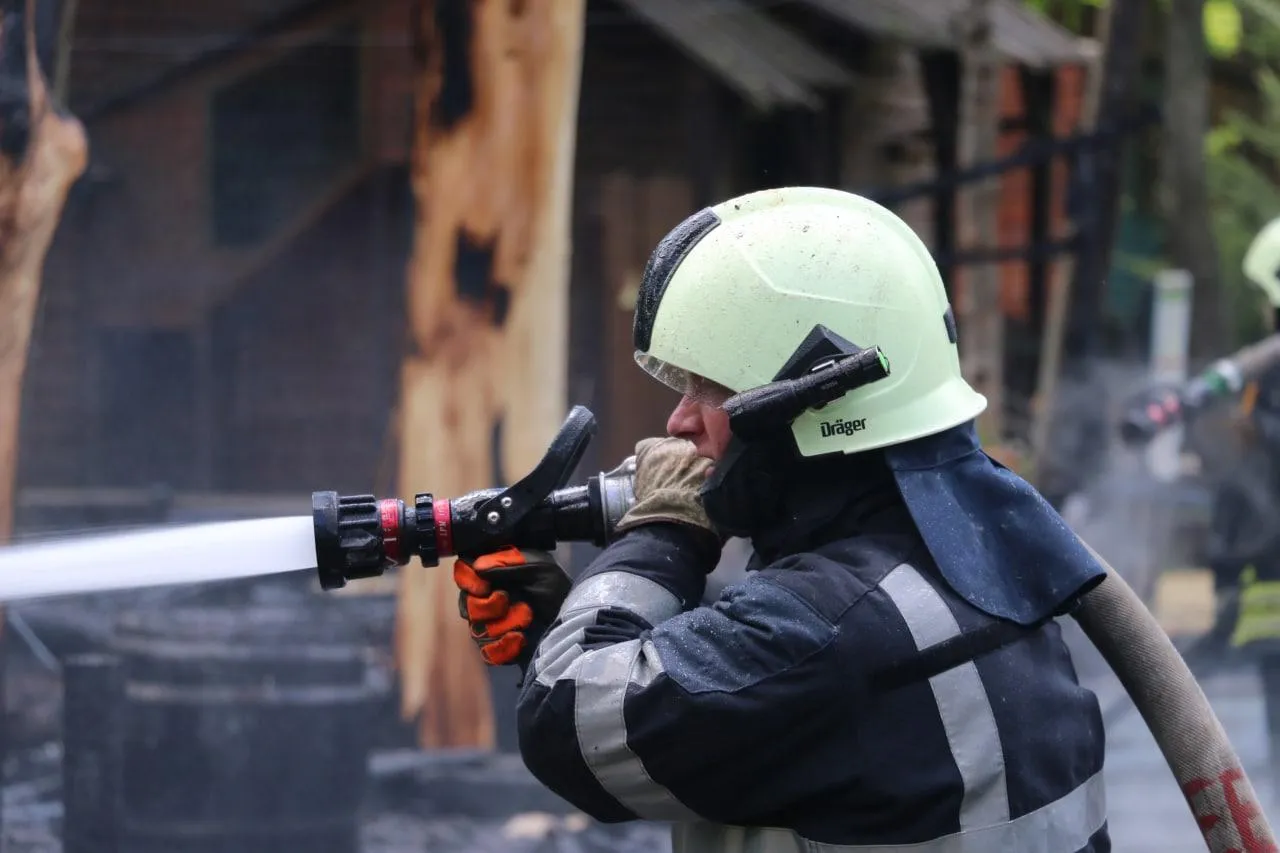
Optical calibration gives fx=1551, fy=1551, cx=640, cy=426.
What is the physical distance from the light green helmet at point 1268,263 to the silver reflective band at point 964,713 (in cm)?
441

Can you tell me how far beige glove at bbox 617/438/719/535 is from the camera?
179cm

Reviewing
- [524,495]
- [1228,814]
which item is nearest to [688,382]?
[524,495]

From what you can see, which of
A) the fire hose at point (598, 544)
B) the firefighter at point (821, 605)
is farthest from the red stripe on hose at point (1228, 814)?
the firefighter at point (821, 605)

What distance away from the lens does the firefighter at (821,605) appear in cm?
154

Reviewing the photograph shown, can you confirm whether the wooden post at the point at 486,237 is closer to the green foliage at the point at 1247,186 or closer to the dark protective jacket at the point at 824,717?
the dark protective jacket at the point at 824,717

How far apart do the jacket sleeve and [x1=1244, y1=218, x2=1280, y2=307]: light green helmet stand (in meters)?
4.50

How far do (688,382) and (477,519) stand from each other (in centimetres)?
32

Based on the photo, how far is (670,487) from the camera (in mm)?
1807

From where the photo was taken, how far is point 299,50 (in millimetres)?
6242

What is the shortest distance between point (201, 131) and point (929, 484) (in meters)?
4.94

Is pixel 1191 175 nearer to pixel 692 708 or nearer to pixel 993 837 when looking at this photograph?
pixel 993 837

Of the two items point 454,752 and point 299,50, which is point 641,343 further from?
point 299,50

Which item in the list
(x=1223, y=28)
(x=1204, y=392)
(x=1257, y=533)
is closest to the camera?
(x=1204, y=392)

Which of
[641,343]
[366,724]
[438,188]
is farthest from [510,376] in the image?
[641,343]
